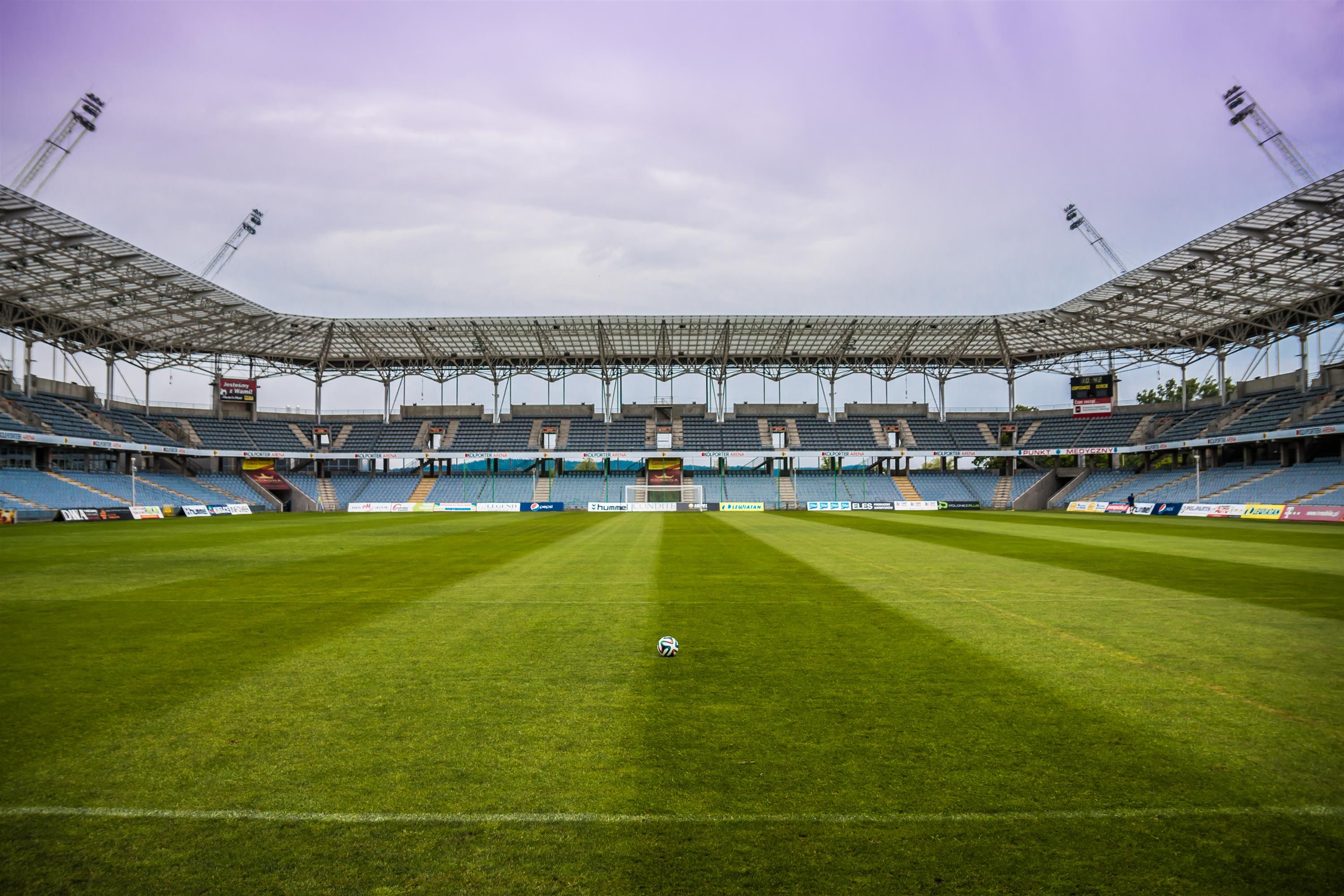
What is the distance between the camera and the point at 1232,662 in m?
6.59

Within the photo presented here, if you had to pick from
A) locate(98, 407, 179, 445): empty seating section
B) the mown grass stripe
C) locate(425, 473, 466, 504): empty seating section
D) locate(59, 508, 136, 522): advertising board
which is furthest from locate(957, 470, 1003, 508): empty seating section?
locate(98, 407, 179, 445): empty seating section

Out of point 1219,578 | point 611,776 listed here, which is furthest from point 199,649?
point 1219,578

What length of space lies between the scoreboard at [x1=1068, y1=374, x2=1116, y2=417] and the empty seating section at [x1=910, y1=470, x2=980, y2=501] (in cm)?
1130

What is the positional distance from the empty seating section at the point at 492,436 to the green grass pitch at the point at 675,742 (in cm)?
5448

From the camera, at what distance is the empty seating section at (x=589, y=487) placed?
195 feet

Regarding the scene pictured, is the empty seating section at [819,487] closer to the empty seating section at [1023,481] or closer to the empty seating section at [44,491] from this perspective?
the empty seating section at [1023,481]

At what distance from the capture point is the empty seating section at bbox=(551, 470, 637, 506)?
5941cm

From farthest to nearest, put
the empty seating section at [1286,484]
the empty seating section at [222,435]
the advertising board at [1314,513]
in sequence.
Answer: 1. the empty seating section at [222,435]
2. the empty seating section at [1286,484]
3. the advertising board at [1314,513]

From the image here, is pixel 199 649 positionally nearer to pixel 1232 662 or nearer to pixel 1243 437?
pixel 1232 662

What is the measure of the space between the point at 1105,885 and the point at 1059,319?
59.2 metres

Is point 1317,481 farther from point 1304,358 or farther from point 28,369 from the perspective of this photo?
point 28,369

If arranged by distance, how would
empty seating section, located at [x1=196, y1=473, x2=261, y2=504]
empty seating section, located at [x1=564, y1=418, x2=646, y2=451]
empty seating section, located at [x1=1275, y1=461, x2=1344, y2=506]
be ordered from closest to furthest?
empty seating section, located at [x1=1275, y1=461, x2=1344, y2=506], empty seating section, located at [x1=196, y1=473, x2=261, y2=504], empty seating section, located at [x1=564, y1=418, x2=646, y2=451]

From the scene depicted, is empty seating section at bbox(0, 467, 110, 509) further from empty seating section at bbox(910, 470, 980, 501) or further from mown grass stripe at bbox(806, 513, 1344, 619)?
empty seating section at bbox(910, 470, 980, 501)

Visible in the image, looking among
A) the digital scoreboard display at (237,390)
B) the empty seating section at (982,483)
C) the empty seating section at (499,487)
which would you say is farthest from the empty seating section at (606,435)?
the digital scoreboard display at (237,390)
